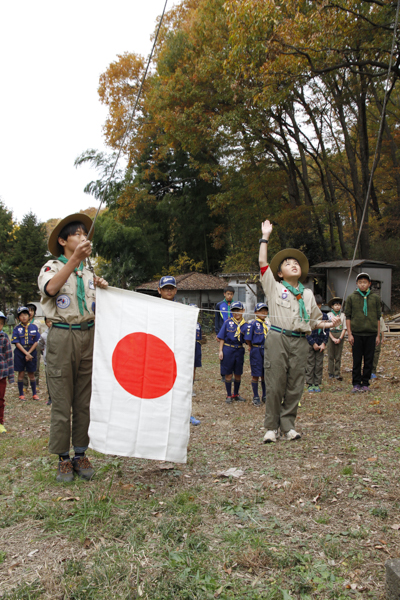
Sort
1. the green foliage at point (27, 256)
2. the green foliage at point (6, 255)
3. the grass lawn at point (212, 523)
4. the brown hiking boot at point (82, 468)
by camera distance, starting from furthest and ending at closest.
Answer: the green foliage at point (27, 256), the green foliage at point (6, 255), the brown hiking boot at point (82, 468), the grass lawn at point (212, 523)

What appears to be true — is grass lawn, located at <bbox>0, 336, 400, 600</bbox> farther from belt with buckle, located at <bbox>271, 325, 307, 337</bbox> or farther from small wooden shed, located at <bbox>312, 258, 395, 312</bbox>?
small wooden shed, located at <bbox>312, 258, 395, 312</bbox>

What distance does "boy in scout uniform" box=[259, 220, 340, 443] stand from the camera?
5141mm

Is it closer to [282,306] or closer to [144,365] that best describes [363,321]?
[282,306]

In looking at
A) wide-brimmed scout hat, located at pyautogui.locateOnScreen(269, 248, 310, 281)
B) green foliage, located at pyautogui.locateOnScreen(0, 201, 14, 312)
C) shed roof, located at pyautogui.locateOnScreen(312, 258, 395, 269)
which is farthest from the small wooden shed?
green foliage, located at pyautogui.locateOnScreen(0, 201, 14, 312)

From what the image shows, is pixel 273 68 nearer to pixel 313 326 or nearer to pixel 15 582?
pixel 313 326

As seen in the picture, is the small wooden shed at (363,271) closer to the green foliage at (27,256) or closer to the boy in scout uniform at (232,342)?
the boy in scout uniform at (232,342)

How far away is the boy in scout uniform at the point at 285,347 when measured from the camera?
16.9 ft

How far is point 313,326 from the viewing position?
5.36m

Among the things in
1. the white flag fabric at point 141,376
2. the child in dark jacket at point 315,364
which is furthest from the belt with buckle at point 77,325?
the child in dark jacket at point 315,364

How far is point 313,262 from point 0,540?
79.6 feet

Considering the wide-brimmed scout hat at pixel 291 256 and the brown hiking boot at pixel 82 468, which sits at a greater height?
the wide-brimmed scout hat at pixel 291 256

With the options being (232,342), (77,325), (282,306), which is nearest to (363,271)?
(232,342)

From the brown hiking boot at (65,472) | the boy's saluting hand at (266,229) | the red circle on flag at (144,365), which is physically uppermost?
the boy's saluting hand at (266,229)

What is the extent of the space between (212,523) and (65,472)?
1.47 meters
